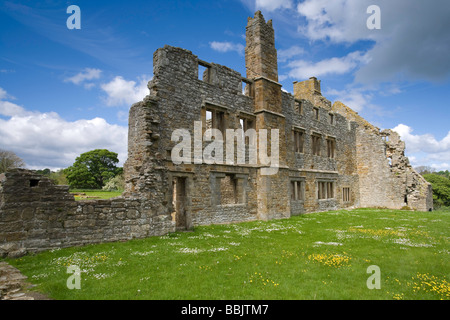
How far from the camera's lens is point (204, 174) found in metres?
14.5

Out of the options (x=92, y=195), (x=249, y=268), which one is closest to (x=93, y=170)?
(x=92, y=195)

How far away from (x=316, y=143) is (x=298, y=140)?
350 cm

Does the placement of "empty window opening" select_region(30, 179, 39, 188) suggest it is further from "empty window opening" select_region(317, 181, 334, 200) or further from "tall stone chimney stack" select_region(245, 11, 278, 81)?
"empty window opening" select_region(317, 181, 334, 200)

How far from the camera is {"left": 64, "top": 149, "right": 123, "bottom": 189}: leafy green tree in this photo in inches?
1933

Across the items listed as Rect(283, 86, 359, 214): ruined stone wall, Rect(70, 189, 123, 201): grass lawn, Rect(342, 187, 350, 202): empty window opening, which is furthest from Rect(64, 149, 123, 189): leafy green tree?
Rect(342, 187, 350, 202): empty window opening

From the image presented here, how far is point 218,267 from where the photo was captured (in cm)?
724

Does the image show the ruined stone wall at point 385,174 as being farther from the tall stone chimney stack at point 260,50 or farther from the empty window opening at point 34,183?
the empty window opening at point 34,183

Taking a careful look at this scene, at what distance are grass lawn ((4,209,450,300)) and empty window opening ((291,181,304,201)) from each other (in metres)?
10.1

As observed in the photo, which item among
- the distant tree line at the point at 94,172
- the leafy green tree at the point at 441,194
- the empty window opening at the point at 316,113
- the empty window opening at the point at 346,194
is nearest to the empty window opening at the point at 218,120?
the empty window opening at the point at 316,113

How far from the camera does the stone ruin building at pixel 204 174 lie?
29.7 feet

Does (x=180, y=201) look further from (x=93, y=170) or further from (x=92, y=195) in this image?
(x=93, y=170)
